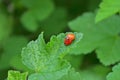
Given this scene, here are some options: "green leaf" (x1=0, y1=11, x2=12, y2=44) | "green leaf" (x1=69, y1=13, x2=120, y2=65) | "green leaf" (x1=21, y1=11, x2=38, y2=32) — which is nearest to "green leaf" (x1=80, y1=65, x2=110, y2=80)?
"green leaf" (x1=69, y1=13, x2=120, y2=65)

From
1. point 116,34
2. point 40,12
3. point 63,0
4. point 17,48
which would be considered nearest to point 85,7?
point 63,0

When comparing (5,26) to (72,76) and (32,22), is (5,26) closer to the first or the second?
(32,22)

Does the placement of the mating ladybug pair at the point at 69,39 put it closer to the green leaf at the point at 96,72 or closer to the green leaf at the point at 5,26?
the green leaf at the point at 96,72

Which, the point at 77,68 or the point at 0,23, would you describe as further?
the point at 0,23

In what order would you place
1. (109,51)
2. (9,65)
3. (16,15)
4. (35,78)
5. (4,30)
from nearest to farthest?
(35,78), (109,51), (9,65), (4,30), (16,15)

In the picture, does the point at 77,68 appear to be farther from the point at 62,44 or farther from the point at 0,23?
the point at 62,44

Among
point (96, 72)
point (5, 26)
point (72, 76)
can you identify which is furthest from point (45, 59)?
point (5, 26)

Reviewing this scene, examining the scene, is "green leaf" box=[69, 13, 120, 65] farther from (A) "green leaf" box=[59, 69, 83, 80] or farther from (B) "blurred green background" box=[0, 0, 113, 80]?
(A) "green leaf" box=[59, 69, 83, 80]

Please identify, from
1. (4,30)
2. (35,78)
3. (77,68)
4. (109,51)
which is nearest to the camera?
(35,78)
